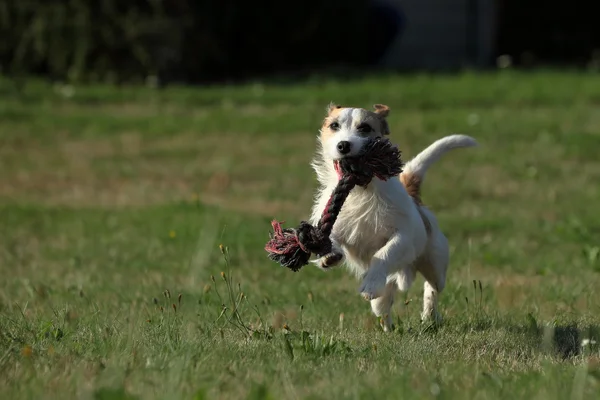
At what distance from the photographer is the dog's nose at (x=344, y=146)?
5449 millimetres

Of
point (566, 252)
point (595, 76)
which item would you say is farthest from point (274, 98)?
point (566, 252)

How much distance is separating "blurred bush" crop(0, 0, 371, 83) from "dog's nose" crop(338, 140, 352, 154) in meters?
13.8

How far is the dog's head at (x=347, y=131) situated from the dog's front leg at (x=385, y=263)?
459 millimetres

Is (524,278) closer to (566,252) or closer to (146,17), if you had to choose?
(566,252)

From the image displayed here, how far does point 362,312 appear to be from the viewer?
6566mm

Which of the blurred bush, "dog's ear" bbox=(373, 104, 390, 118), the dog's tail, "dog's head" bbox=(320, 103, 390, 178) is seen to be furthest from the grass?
"dog's ear" bbox=(373, 104, 390, 118)

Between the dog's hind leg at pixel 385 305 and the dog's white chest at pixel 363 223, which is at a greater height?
the dog's white chest at pixel 363 223

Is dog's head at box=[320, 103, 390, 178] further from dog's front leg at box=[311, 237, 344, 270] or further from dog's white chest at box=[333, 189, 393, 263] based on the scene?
dog's front leg at box=[311, 237, 344, 270]

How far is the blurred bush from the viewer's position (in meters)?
18.9

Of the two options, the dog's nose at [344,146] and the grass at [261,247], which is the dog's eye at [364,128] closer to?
the dog's nose at [344,146]

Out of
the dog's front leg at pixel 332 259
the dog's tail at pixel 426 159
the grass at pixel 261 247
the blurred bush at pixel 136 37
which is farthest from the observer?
the blurred bush at pixel 136 37

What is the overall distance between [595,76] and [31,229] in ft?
40.5

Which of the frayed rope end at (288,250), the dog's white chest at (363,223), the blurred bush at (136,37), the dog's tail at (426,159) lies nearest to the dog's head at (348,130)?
the dog's white chest at (363,223)

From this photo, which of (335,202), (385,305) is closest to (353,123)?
(335,202)
